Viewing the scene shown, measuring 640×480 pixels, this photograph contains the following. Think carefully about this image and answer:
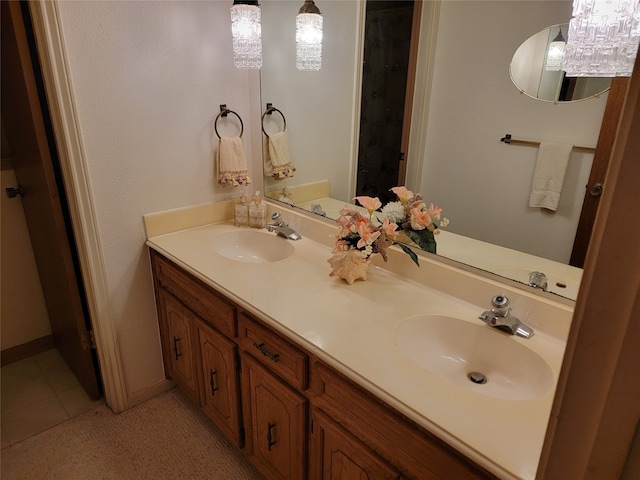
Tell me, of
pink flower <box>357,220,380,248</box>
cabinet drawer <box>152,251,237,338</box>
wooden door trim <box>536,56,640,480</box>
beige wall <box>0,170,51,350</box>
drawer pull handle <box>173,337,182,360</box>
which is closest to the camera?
wooden door trim <box>536,56,640,480</box>

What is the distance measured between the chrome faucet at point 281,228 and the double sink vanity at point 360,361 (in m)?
0.04

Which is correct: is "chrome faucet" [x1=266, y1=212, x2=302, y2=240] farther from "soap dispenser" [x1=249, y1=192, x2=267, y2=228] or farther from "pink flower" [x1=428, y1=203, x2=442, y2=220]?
"pink flower" [x1=428, y1=203, x2=442, y2=220]

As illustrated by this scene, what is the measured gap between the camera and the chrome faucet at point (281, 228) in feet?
6.07

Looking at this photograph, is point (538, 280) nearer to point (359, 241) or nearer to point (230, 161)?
point (359, 241)

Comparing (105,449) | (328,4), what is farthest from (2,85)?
(105,449)

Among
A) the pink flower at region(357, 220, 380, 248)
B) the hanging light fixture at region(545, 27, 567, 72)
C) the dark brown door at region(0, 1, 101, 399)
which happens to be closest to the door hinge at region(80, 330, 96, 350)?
the dark brown door at region(0, 1, 101, 399)

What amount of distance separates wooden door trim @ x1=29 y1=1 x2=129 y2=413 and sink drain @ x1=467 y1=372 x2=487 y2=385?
1.48m

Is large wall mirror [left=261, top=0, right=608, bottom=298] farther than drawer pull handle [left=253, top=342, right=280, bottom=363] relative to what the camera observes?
No

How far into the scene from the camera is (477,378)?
1.12m

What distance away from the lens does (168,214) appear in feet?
6.05

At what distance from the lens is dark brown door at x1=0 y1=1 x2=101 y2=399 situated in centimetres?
148

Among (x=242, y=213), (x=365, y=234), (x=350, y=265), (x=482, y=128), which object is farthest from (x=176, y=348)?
(x=482, y=128)

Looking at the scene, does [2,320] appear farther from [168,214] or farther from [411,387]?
[411,387]

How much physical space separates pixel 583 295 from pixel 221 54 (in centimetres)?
182
